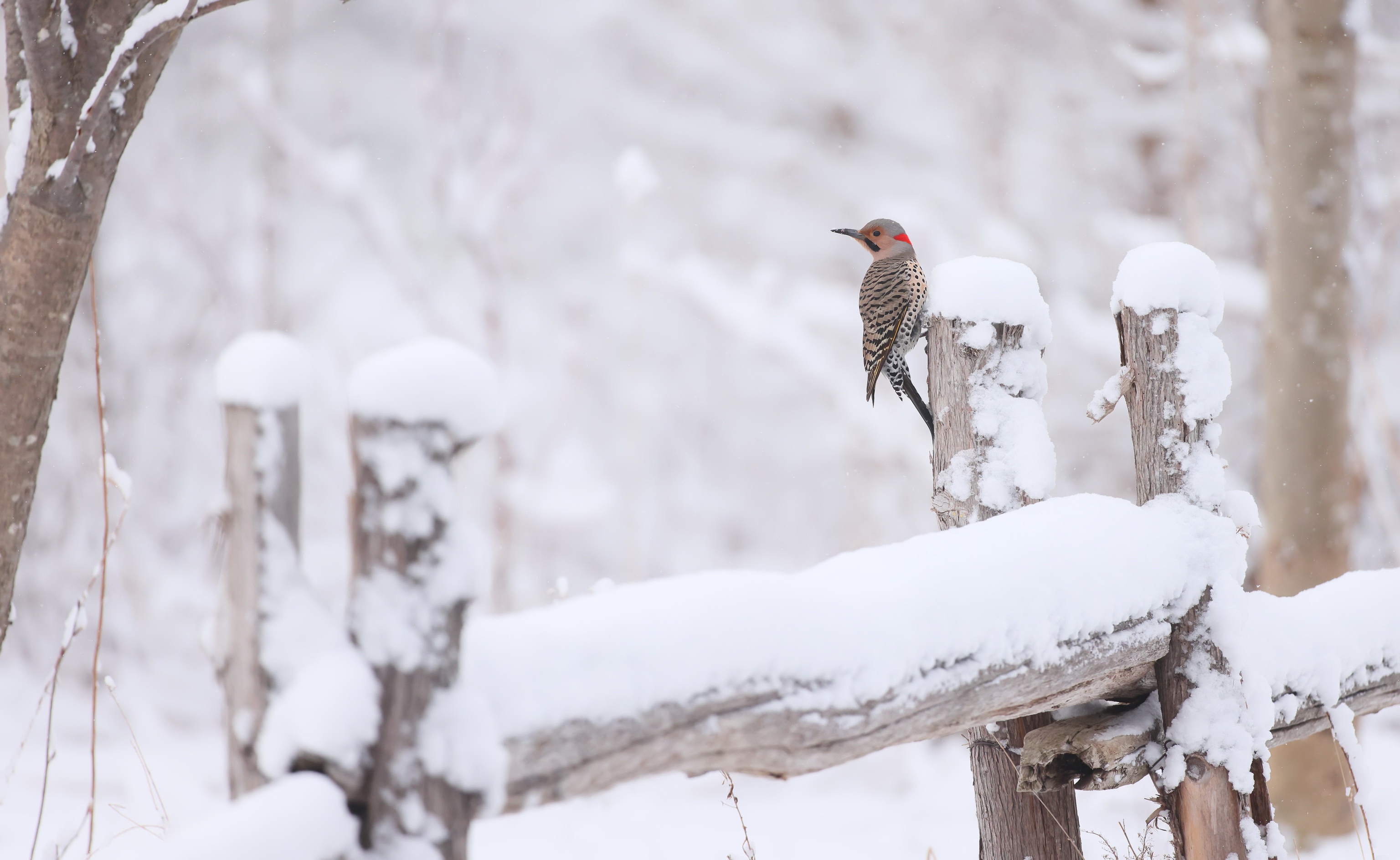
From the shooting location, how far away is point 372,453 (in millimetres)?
997

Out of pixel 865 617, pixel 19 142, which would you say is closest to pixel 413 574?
pixel 865 617

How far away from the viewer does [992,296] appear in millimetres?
2064

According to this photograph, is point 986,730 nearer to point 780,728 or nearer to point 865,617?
point 865,617

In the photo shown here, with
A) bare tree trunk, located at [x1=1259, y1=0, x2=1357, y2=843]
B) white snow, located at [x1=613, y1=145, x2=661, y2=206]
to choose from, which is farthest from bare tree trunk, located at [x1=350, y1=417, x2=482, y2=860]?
white snow, located at [x1=613, y1=145, x2=661, y2=206]

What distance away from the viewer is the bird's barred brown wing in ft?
7.86

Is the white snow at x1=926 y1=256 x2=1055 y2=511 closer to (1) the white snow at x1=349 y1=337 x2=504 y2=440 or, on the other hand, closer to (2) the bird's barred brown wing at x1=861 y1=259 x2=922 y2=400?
(2) the bird's barred brown wing at x1=861 y1=259 x2=922 y2=400

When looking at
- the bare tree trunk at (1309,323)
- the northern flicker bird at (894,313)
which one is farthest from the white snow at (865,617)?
the bare tree trunk at (1309,323)

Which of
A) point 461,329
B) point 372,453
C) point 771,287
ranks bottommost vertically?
point 372,453

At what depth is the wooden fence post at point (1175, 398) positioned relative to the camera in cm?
189

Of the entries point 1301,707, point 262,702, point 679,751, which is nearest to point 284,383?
point 262,702

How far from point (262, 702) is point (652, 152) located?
1107cm

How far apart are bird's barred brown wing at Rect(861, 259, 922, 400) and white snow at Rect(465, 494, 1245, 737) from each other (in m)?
0.70

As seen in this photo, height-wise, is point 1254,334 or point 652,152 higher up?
point 652,152

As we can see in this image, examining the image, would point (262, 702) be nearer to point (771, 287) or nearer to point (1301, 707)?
point (1301, 707)
